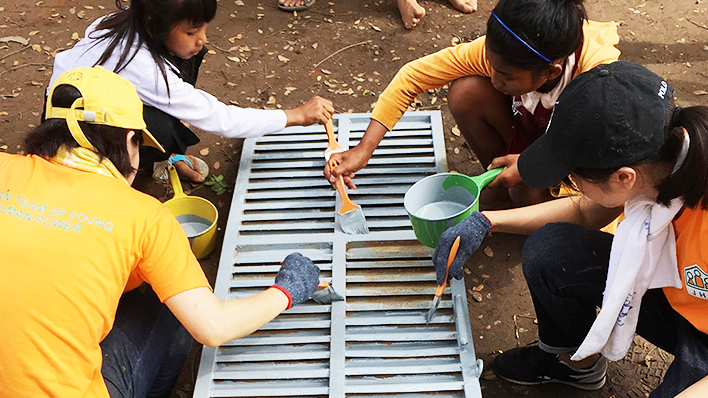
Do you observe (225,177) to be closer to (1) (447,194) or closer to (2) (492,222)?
(1) (447,194)

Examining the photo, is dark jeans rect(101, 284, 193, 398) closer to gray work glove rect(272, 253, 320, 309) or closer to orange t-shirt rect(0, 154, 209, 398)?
orange t-shirt rect(0, 154, 209, 398)

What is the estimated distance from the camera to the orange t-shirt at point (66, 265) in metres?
1.37

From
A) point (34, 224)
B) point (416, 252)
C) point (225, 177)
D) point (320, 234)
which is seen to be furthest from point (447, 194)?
point (34, 224)

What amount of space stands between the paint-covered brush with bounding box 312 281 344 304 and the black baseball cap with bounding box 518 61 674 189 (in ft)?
A: 2.97

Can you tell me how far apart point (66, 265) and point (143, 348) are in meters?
0.49

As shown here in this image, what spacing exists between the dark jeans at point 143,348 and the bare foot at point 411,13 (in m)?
2.39

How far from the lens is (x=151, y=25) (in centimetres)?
214

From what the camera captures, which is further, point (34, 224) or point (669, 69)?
point (669, 69)

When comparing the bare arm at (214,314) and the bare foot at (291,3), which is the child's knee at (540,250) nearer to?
the bare arm at (214,314)

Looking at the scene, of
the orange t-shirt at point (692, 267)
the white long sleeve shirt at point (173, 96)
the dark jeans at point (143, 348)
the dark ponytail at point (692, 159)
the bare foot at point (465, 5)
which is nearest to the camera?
the dark ponytail at point (692, 159)

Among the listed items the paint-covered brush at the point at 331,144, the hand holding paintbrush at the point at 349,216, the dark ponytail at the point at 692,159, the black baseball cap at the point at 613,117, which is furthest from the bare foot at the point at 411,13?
the dark ponytail at the point at 692,159

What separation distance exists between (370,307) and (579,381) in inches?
29.1

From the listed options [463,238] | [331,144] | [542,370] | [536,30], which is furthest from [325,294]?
[536,30]

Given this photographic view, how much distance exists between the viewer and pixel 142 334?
1817mm
